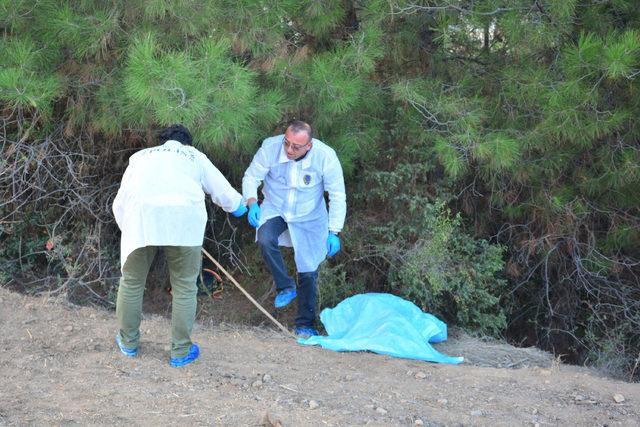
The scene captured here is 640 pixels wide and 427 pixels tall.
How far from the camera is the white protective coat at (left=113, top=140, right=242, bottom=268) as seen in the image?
4133 mm

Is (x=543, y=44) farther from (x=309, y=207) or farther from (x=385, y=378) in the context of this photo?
(x=385, y=378)

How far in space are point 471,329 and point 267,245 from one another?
6.06 ft

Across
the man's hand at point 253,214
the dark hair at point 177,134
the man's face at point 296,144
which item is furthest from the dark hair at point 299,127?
the dark hair at point 177,134

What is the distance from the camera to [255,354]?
4832 millimetres

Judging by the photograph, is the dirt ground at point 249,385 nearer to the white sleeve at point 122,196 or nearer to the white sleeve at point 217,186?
the white sleeve at point 122,196

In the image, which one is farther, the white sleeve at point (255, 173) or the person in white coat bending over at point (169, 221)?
the white sleeve at point (255, 173)

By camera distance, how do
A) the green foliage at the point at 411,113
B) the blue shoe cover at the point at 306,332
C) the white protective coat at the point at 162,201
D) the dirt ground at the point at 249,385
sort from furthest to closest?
the blue shoe cover at the point at 306,332 → the green foliage at the point at 411,113 → the white protective coat at the point at 162,201 → the dirt ground at the point at 249,385

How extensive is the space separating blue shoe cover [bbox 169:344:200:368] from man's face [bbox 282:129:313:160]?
1.41 metres

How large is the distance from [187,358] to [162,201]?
91cm

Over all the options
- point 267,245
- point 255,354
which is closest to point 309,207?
point 267,245

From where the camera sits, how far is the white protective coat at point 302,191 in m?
5.30

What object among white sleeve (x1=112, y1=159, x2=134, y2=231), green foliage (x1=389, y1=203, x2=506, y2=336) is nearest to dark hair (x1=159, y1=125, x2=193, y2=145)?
white sleeve (x1=112, y1=159, x2=134, y2=231)

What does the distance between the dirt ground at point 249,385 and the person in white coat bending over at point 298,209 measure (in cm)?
40

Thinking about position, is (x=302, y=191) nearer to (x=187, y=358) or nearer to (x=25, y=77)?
(x=187, y=358)
